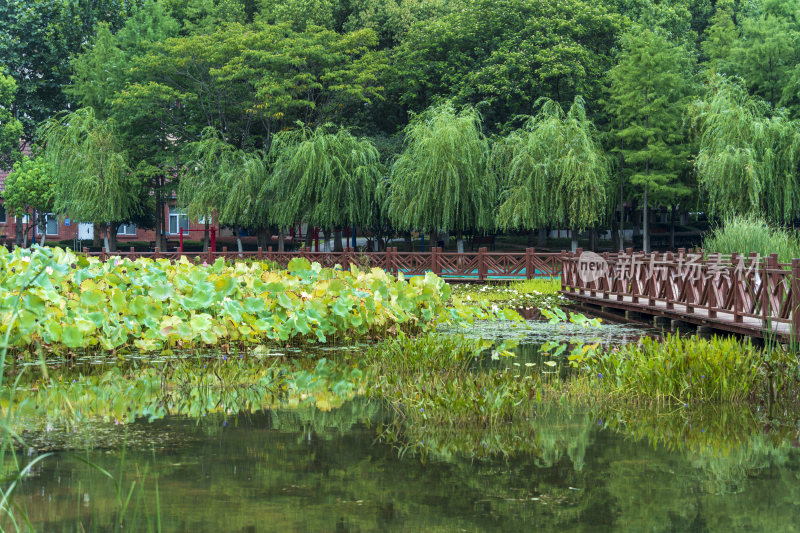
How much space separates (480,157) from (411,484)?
25.4 meters

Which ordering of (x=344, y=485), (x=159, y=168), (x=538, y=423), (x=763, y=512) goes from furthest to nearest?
1. (x=159, y=168)
2. (x=538, y=423)
3. (x=344, y=485)
4. (x=763, y=512)

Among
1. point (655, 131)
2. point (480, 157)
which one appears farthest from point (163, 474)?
point (655, 131)

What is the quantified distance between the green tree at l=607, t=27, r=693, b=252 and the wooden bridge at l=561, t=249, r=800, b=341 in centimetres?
1331

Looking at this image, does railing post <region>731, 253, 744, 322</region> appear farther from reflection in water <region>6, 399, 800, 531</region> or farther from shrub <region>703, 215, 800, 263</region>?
shrub <region>703, 215, 800, 263</region>

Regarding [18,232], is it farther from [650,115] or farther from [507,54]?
[650,115]

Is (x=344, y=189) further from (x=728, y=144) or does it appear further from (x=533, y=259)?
(x=728, y=144)

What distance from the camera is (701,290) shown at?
13.6 metres

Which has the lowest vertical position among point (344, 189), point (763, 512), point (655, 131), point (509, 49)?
point (763, 512)

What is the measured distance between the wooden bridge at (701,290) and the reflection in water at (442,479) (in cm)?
372

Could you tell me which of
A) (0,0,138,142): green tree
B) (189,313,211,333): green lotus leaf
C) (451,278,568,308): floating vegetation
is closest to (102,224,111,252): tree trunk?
(0,0,138,142): green tree

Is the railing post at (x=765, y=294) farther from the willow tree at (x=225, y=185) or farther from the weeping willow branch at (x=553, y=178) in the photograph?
the willow tree at (x=225, y=185)

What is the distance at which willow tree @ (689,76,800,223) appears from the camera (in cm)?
2741

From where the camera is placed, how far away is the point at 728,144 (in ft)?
92.0

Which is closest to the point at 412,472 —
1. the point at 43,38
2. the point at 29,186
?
A: the point at 29,186
